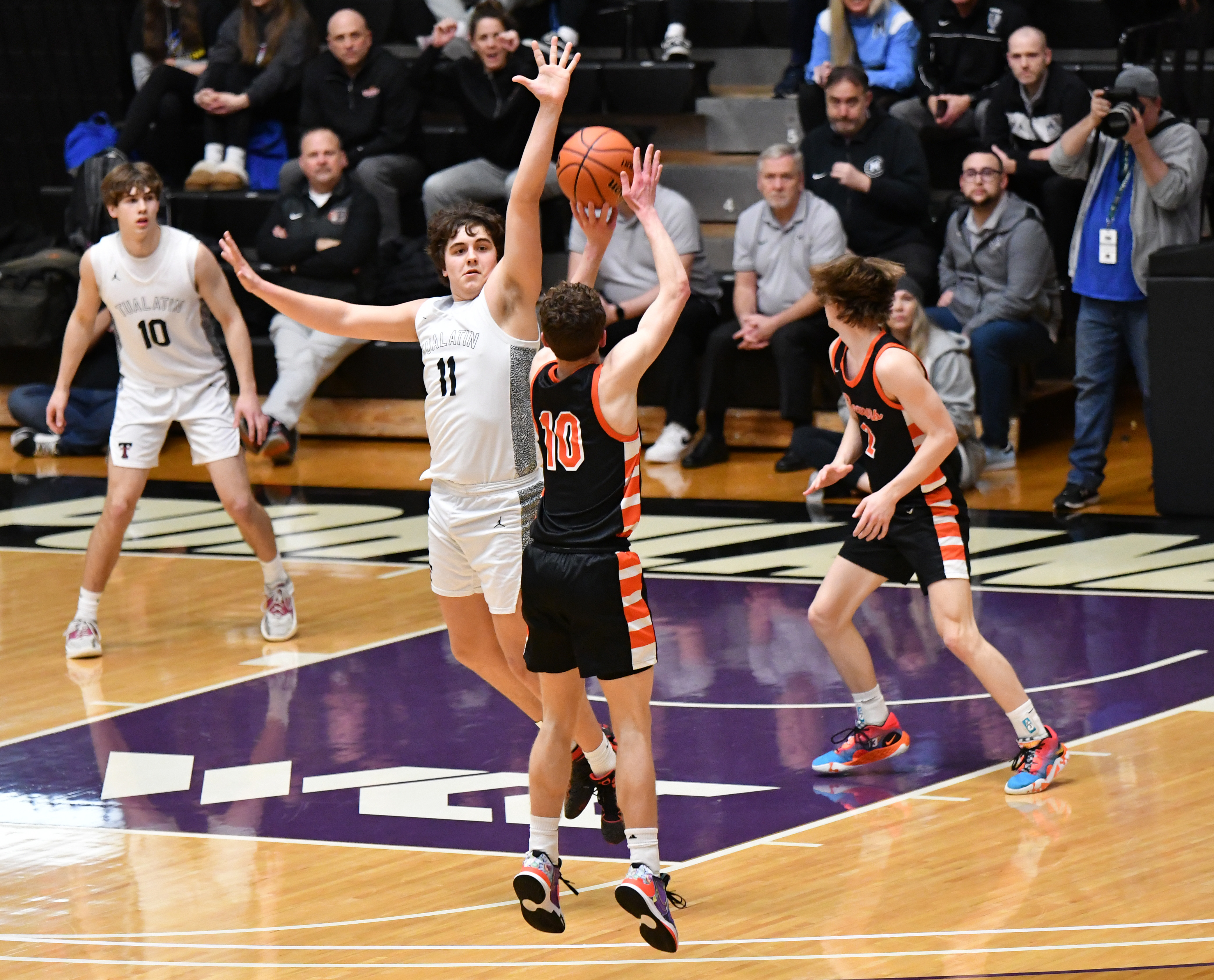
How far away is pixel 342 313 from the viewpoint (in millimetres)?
5070

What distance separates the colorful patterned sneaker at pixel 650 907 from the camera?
4168 millimetres

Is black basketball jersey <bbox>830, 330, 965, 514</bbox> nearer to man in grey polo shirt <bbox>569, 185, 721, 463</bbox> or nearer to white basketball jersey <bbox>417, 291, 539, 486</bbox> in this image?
white basketball jersey <bbox>417, 291, 539, 486</bbox>

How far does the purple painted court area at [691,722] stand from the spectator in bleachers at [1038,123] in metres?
3.66

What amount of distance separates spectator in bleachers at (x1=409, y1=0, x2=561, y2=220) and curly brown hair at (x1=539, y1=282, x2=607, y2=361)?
7.29 meters

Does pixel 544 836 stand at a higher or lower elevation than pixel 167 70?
lower

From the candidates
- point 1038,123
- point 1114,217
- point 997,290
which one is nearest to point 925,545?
point 1114,217

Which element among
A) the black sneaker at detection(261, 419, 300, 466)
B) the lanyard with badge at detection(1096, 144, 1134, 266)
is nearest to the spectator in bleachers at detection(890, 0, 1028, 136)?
the lanyard with badge at detection(1096, 144, 1134, 266)

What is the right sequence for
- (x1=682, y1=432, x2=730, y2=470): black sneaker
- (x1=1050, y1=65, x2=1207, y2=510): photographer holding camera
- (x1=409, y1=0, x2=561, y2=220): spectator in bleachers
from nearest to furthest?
(x1=1050, y1=65, x2=1207, y2=510): photographer holding camera < (x1=682, y1=432, x2=730, y2=470): black sneaker < (x1=409, y1=0, x2=561, y2=220): spectator in bleachers

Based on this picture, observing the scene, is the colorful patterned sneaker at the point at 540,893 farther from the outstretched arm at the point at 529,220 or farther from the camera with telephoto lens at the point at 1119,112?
the camera with telephoto lens at the point at 1119,112

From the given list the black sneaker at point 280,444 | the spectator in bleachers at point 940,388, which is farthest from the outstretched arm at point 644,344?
the black sneaker at point 280,444

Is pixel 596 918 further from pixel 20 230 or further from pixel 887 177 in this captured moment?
pixel 20 230

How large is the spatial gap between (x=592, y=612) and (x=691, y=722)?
6.36ft

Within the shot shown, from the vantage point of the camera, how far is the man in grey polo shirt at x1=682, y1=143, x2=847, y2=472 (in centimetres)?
1031

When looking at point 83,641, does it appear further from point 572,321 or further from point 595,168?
point 572,321
